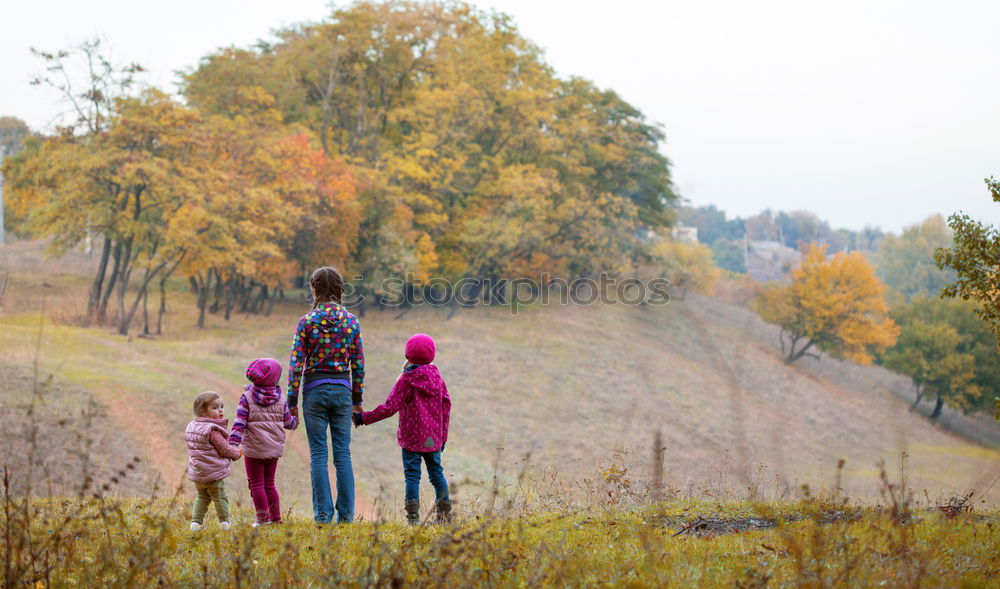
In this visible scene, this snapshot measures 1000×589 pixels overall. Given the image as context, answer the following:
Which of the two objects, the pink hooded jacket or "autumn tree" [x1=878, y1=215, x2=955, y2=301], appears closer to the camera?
the pink hooded jacket

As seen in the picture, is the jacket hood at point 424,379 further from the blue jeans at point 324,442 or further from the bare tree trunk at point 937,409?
A: the bare tree trunk at point 937,409

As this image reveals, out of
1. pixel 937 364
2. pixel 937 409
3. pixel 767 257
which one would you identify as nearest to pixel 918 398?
pixel 937 409

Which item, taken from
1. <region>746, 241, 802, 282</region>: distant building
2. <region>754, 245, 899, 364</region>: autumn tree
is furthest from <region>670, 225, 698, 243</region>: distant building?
<region>746, 241, 802, 282</region>: distant building

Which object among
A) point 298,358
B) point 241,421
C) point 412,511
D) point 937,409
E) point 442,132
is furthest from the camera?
point 937,409

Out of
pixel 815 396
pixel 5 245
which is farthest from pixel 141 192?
pixel 815 396

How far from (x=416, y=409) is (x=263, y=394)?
1354 mm

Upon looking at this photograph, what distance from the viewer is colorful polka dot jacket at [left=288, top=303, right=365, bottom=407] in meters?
6.93

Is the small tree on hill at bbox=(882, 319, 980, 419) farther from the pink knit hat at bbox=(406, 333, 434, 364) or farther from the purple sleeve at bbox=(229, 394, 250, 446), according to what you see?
the purple sleeve at bbox=(229, 394, 250, 446)

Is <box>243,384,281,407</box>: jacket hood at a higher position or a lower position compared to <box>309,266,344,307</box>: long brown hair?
lower

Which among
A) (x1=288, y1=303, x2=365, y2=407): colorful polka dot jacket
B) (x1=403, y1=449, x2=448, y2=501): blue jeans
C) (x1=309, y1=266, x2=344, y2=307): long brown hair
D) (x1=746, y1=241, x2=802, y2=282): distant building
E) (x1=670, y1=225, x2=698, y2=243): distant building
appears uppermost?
(x1=746, y1=241, x2=802, y2=282): distant building

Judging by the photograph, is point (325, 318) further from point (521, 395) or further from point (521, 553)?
point (521, 395)

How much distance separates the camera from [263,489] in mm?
7180

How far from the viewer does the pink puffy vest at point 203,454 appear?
6.99 meters

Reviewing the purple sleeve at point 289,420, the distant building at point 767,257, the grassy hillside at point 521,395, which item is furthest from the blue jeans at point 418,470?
the distant building at point 767,257
